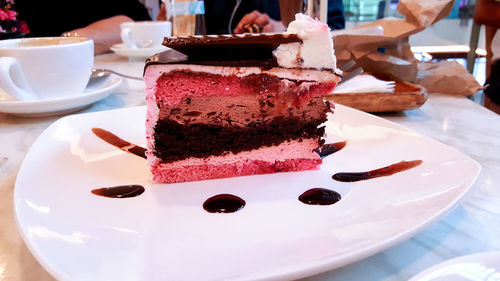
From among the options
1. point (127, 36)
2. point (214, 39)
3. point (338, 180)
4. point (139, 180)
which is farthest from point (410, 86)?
point (127, 36)

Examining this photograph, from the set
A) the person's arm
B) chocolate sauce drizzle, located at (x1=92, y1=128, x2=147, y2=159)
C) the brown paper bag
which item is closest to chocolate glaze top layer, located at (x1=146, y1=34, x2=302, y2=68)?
chocolate sauce drizzle, located at (x1=92, y1=128, x2=147, y2=159)

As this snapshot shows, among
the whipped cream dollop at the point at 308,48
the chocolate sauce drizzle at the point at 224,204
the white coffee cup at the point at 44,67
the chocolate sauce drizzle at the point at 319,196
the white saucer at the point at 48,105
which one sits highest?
the whipped cream dollop at the point at 308,48

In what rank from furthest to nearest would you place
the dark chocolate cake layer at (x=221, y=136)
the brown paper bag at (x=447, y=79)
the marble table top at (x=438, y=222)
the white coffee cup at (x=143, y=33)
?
the white coffee cup at (x=143, y=33), the brown paper bag at (x=447, y=79), the dark chocolate cake layer at (x=221, y=136), the marble table top at (x=438, y=222)

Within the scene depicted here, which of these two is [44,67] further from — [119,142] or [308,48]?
[308,48]

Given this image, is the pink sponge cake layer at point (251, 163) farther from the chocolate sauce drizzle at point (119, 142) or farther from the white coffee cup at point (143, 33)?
the white coffee cup at point (143, 33)

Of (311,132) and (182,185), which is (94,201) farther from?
(311,132)

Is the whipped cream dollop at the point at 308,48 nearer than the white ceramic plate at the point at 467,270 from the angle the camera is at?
No

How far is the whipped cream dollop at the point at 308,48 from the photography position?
104 centimetres

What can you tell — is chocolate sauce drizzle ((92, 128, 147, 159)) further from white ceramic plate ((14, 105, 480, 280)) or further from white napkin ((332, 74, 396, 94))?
white napkin ((332, 74, 396, 94))

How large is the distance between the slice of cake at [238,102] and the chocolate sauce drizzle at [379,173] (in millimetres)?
126

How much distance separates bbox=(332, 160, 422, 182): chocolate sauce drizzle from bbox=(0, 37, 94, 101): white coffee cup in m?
1.19

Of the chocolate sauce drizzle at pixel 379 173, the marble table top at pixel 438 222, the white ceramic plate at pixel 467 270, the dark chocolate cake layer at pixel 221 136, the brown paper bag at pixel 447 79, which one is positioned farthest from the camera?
the brown paper bag at pixel 447 79

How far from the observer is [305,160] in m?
1.15

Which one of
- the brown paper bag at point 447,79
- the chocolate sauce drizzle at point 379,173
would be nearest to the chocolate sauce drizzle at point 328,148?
the chocolate sauce drizzle at point 379,173
